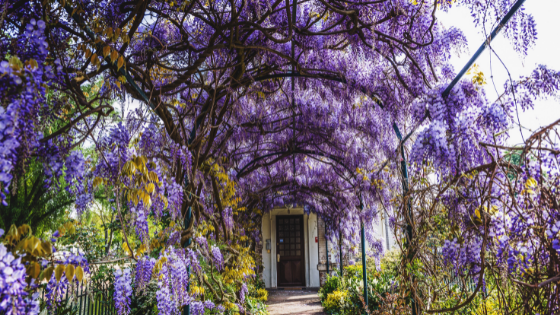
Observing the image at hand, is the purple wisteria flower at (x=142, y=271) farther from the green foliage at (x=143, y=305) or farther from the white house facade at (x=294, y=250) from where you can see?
the white house facade at (x=294, y=250)

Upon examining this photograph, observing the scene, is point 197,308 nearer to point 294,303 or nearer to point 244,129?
point 244,129

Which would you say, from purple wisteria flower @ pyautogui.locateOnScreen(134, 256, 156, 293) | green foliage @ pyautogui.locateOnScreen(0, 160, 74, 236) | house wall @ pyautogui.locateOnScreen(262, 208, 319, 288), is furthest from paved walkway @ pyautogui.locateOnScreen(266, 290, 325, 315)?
purple wisteria flower @ pyautogui.locateOnScreen(134, 256, 156, 293)

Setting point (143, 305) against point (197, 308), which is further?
point (143, 305)

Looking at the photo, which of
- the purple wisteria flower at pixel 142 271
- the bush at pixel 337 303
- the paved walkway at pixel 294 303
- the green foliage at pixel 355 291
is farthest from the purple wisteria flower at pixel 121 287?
the paved walkway at pixel 294 303

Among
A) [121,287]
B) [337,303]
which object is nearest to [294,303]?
[337,303]

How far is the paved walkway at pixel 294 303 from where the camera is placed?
676 centimetres

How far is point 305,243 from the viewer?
10.6 m

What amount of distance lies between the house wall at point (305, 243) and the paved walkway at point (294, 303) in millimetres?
707

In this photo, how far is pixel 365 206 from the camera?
20.8ft

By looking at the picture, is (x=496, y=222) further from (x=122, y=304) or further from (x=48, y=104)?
(x=48, y=104)

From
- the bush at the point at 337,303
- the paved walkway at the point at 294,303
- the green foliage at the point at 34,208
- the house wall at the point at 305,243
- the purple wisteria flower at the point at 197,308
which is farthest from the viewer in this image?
the house wall at the point at 305,243

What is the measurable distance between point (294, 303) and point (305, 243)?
2.99 metres

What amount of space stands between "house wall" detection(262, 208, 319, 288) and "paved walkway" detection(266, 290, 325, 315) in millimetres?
707

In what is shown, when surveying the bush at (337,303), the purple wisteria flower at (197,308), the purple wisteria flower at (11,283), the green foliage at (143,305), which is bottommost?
the bush at (337,303)
